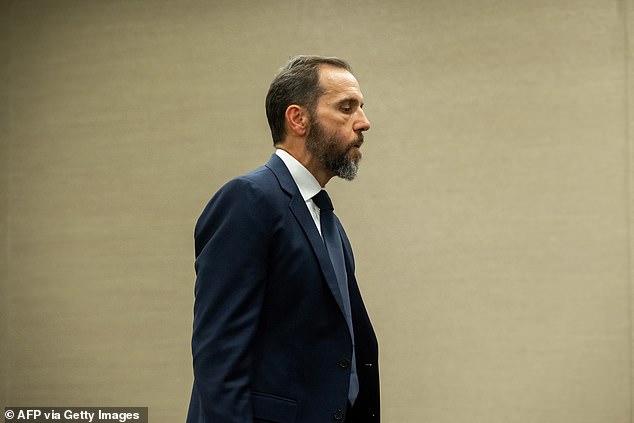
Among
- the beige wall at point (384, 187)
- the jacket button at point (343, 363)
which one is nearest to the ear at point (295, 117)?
the jacket button at point (343, 363)

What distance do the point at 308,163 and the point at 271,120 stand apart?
16cm

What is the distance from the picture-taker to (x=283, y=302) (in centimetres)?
183

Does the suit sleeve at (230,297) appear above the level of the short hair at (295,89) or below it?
below

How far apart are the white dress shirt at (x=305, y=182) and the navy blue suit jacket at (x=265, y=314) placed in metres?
0.07

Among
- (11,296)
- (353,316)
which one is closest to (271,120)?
(353,316)

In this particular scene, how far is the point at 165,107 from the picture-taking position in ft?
13.4

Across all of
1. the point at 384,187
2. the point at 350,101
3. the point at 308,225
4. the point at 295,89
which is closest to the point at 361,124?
the point at 350,101

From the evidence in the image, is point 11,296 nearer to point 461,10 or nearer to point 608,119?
point 461,10

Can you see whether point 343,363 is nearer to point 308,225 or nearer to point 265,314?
point 265,314

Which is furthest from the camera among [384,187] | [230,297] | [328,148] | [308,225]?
[384,187]

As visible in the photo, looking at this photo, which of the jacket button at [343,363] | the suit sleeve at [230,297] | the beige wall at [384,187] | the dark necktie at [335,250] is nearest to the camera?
the suit sleeve at [230,297]

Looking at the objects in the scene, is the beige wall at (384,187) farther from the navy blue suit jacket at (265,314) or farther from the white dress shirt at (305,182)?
the navy blue suit jacket at (265,314)

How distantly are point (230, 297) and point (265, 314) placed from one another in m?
0.11

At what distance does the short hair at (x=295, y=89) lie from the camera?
2025mm
